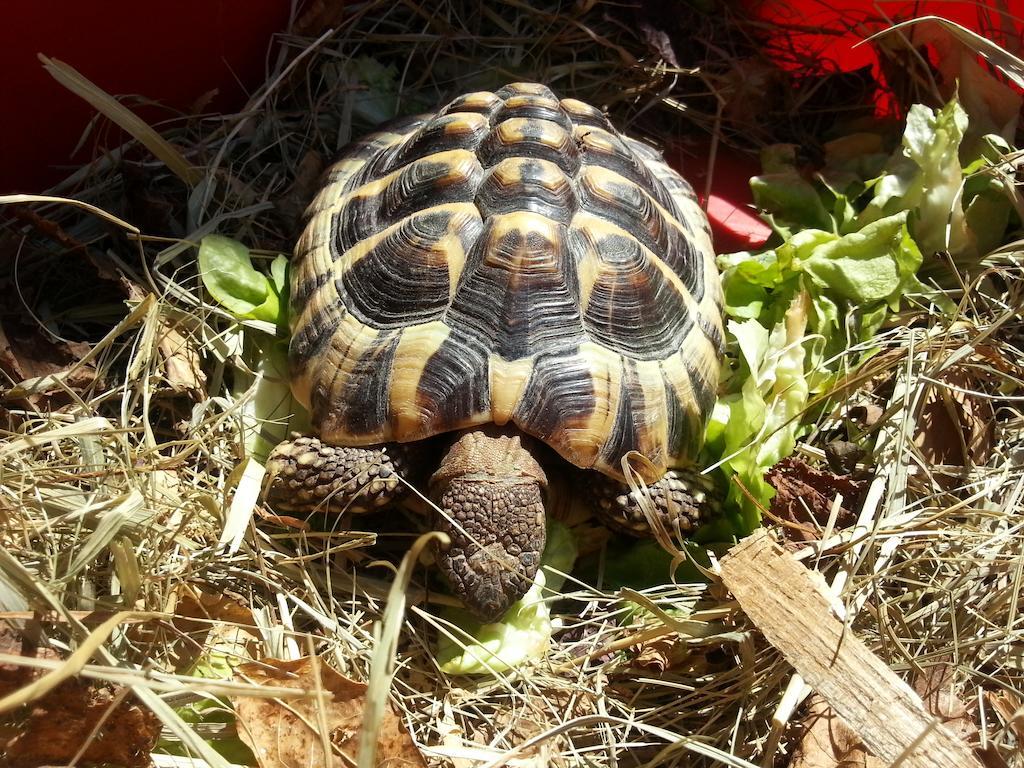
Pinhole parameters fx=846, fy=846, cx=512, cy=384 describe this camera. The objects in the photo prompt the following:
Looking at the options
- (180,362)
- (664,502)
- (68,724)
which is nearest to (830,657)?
(664,502)

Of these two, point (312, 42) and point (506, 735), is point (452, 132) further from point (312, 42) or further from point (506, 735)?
point (506, 735)

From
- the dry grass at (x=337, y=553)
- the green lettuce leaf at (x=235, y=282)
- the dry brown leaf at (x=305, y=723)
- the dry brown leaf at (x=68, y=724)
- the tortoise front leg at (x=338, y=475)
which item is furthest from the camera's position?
the green lettuce leaf at (x=235, y=282)

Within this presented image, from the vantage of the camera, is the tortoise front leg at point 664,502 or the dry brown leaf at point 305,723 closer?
the dry brown leaf at point 305,723

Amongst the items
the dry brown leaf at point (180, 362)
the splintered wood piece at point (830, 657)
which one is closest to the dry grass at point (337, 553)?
the dry brown leaf at point (180, 362)

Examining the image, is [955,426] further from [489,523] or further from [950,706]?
[489,523]

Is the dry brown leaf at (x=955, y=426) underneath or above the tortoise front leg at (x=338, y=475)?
underneath

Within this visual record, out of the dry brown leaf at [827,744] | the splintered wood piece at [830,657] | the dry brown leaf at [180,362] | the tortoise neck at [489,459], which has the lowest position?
the dry brown leaf at [827,744]

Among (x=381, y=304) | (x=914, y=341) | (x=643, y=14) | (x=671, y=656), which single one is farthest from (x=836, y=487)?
(x=643, y=14)

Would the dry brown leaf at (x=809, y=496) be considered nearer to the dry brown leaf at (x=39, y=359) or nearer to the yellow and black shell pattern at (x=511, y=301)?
the yellow and black shell pattern at (x=511, y=301)

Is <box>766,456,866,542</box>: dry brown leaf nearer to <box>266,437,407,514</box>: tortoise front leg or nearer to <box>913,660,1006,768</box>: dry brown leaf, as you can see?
<box>913,660,1006,768</box>: dry brown leaf
